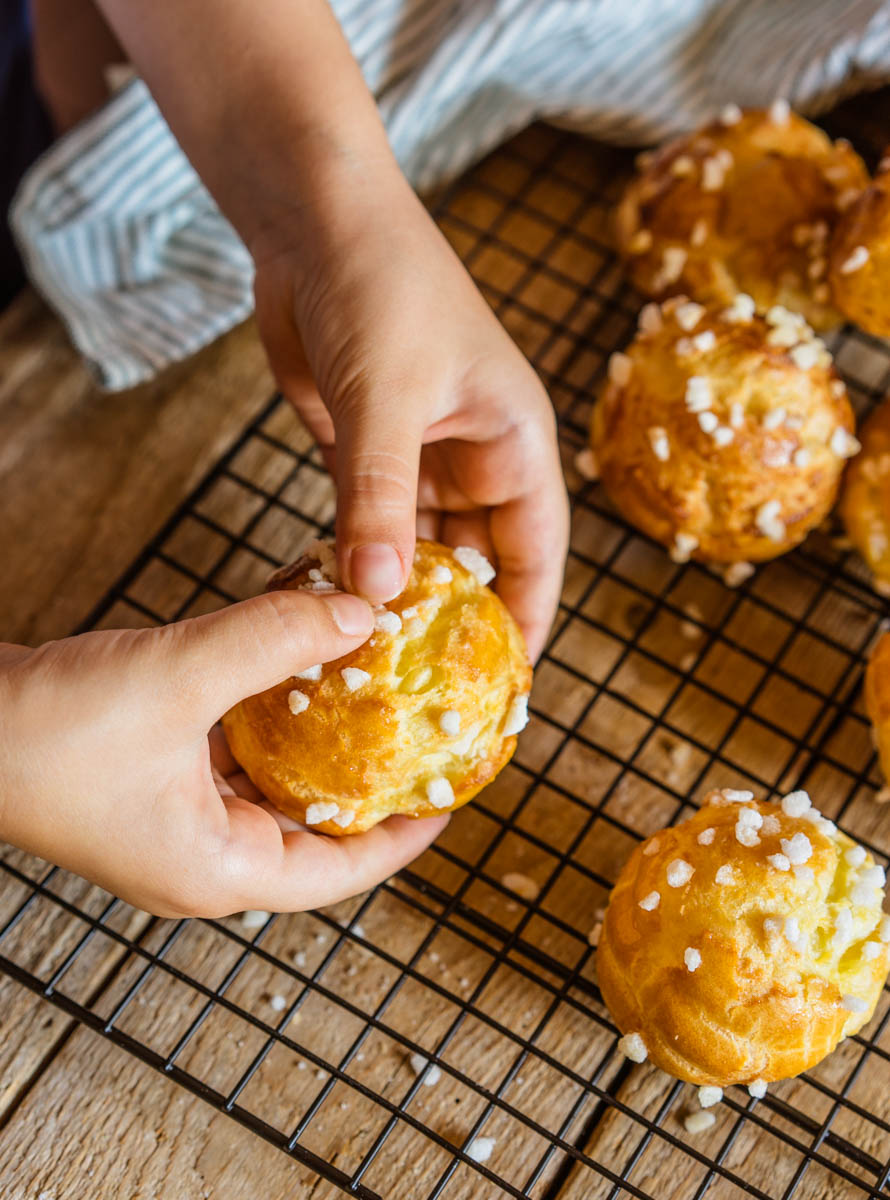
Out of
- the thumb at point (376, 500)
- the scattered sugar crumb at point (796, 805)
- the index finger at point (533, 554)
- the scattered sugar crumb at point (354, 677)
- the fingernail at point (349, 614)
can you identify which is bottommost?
the scattered sugar crumb at point (796, 805)

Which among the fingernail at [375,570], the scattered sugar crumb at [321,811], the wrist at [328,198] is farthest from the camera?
the wrist at [328,198]

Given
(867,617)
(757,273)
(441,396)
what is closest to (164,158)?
(441,396)

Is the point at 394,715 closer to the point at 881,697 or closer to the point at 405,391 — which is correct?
the point at 405,391

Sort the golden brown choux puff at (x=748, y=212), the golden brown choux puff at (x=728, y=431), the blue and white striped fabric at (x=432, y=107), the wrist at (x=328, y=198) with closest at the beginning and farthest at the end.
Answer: the wrist at (x=328, y=198) < the golden brown choux puff at (x=728, y=431) < the golden brown choux puff at (x=748, y=212) < the blue and white striped fabric at (x=432, y=107)

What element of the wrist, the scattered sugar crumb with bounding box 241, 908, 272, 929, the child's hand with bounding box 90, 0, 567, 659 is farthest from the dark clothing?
the scattered sugar crumb with bounding box 241, 908, 272, 929

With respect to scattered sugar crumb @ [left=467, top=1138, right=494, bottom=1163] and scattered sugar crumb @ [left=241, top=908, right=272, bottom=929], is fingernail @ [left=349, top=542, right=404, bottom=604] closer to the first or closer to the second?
scattered sugar crumb @ [left=241, top=908, right=272, bottom=929]

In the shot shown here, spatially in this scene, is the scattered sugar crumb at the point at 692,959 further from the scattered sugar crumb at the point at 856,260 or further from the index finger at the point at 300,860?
the scattered sugar crumb at the point at 856,260

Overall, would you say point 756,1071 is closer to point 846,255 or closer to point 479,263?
point 846,255

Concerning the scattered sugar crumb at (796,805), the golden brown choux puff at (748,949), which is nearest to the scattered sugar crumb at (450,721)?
the golden brown choux puff at (748,949)
